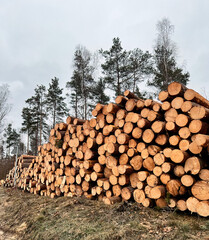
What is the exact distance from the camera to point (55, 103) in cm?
2194

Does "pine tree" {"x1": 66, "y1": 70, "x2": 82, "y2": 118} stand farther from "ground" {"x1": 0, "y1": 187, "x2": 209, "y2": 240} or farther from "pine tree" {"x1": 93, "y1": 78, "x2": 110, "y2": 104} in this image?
"ground" {"x1": 0, "y1": 187, "x2": 209, "y2": 240}

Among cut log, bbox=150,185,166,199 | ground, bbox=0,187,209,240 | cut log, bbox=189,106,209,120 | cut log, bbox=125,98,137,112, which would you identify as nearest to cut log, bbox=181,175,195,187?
cut log, bbox=150,185,166,199

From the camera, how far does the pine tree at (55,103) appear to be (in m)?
21.8

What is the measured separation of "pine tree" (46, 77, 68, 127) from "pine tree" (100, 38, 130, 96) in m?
7.89

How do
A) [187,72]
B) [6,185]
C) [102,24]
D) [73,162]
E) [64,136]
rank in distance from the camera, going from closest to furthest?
[73,162], [64,136], [6,185], [187,72], [102,24]

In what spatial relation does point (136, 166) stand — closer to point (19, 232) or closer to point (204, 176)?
point (204, 176)

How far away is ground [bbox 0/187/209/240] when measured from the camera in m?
3.06

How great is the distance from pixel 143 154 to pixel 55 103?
19.0 m

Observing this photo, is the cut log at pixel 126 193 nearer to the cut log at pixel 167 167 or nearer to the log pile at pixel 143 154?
the log pile at pixel 143 154

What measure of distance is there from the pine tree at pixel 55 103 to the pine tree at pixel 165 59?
1071 centimetres

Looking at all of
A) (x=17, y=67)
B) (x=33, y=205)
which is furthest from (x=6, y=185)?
(x=17, y=67)

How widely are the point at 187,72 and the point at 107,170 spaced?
44.1 ft

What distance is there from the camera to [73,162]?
561 centimetres

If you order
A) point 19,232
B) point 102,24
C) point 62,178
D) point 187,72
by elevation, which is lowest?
point 19,232
